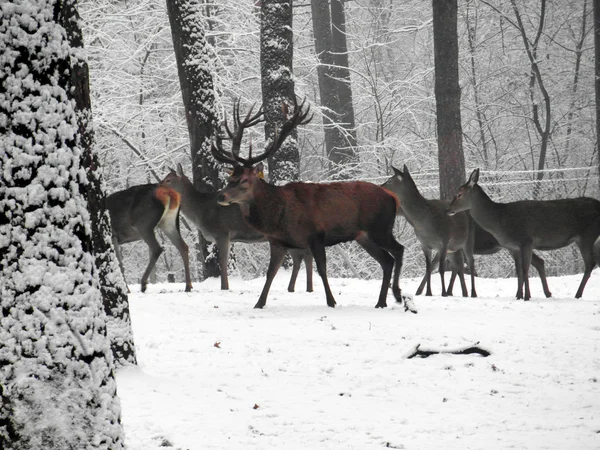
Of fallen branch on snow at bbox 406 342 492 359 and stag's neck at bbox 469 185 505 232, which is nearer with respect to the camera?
fallen branch on snow at bbox 406 342 492 359

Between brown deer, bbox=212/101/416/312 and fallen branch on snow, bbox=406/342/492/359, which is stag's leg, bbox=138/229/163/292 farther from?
fallen branch on snow, bbox=406/342/492/359

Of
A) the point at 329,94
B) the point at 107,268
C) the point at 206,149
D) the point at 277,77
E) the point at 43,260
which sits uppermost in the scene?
the point at 329,94

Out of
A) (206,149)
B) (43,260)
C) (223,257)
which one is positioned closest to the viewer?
(43,260)

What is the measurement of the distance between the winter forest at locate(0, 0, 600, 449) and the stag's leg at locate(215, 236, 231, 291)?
0.07 feet

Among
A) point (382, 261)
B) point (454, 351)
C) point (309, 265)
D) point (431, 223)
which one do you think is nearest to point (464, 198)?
point (431, 223)

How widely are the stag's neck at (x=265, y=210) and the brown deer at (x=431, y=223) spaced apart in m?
2.60

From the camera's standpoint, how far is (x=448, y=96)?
14516 millimetres

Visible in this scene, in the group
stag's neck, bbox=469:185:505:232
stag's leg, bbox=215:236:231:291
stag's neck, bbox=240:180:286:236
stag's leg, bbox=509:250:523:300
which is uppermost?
stag's neck, bbox=240:180:286:236

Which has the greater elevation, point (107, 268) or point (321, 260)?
point (107, 268)

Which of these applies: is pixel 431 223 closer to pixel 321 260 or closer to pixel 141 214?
pixel 321 260

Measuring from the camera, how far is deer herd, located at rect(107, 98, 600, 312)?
29.7ft

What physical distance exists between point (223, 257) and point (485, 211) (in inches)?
146

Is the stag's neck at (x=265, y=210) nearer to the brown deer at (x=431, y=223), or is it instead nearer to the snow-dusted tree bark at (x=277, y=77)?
the brown deer at (x=431, y=223)

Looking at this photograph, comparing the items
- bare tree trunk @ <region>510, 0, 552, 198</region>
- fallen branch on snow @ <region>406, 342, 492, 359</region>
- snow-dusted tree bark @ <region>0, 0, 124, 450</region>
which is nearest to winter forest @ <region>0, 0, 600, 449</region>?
snow-dusted tree bark @ <region>0, 0, 124, 450</region>
